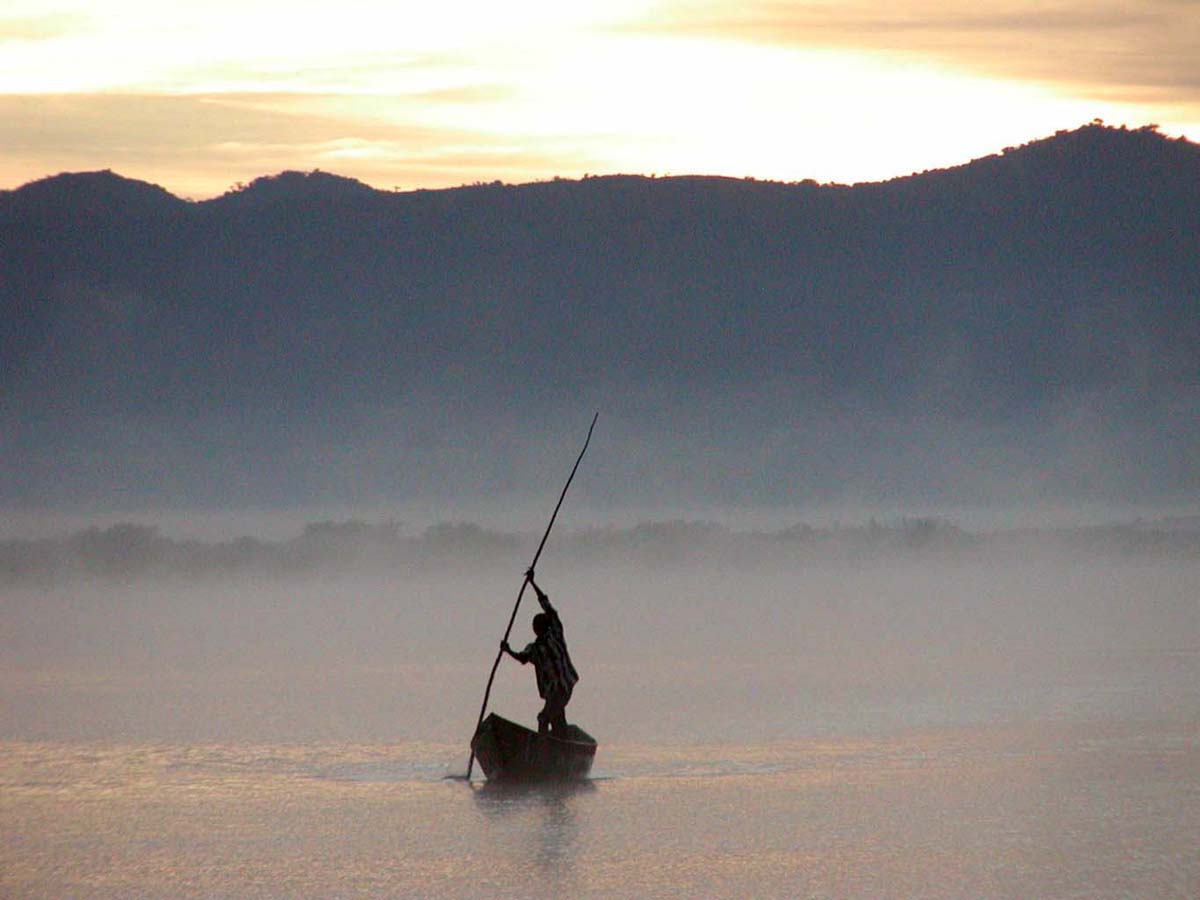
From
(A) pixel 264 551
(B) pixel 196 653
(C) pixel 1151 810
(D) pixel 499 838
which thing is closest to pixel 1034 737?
(C) pixel 1151 810

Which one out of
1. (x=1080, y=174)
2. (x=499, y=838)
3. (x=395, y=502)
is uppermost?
(x=1080, y=174)

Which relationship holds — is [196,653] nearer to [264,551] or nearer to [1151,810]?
[1151,810]

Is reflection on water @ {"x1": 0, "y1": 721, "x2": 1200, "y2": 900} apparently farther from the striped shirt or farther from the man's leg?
the striped shirt

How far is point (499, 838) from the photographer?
17.6 metres

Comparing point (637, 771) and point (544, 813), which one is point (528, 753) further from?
point (637, 771)

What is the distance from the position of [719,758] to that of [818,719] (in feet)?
14.5

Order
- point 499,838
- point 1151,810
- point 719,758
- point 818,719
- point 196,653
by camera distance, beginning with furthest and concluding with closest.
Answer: point 196,653
point 818,719
point 719,758
point 1151,810
point 499,838

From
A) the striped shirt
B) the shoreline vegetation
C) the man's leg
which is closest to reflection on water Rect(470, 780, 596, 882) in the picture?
the man's leg

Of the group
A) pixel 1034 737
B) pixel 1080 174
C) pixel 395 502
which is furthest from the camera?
pixel 1080 174

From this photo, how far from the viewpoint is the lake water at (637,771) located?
1636 cm

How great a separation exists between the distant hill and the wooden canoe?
148m

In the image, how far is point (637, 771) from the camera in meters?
21.3

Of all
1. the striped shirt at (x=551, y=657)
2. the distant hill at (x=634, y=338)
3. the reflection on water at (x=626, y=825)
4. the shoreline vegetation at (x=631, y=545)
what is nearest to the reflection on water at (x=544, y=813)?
the reflection on water at (x=626, y=825)

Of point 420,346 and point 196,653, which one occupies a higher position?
point 420,346
